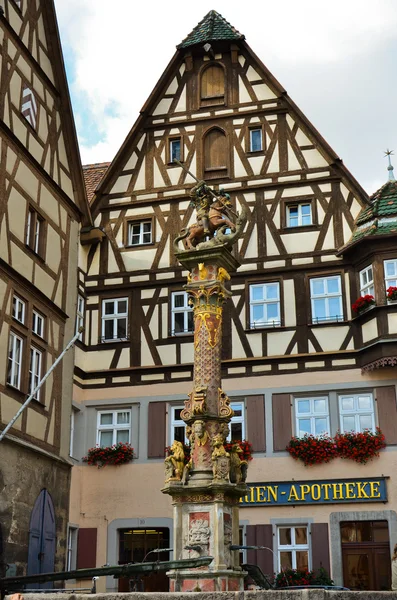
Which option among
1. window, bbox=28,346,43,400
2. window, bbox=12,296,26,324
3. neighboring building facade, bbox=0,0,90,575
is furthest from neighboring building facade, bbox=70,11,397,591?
window, bbox=12,296,26,324

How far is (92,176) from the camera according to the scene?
78.9 ft

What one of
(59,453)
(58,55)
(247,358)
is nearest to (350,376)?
(247,358)

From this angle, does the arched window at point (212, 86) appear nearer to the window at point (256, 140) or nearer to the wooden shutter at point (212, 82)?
the wooden shutter at point (212, 82)

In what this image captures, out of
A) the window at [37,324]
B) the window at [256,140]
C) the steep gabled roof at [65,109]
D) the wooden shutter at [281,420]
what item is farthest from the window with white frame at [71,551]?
the window at [256,140]

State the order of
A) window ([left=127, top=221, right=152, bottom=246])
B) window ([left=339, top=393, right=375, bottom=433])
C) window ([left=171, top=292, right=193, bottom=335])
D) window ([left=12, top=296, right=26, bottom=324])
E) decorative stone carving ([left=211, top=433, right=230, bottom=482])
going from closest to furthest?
decorative stone carving ([left=211, top=433, right=230, bottom=482]) → window ([left=12, top=296, right=26, bottom=324]) → window ([left=339, top=393, right=375, bottom=433]) → window ([left=171, top=292, right=193, bottom=335]) → window ([left=127, top=221, right=152, bottom=246])

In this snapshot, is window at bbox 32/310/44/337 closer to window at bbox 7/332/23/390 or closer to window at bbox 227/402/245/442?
window at bbox 7/332/23/390

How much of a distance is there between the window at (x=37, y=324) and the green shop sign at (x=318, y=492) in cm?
549

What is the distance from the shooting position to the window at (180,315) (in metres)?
20.1

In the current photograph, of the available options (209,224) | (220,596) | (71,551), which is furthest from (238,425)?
(220,596)

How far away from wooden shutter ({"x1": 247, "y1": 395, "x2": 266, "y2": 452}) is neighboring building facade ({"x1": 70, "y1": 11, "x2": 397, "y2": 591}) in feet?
0.10

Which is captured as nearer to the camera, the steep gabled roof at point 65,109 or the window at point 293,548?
the window at point 293,548

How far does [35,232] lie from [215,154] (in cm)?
537

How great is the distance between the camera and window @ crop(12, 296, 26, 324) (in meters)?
16.9

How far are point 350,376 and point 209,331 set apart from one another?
6.87 meters
